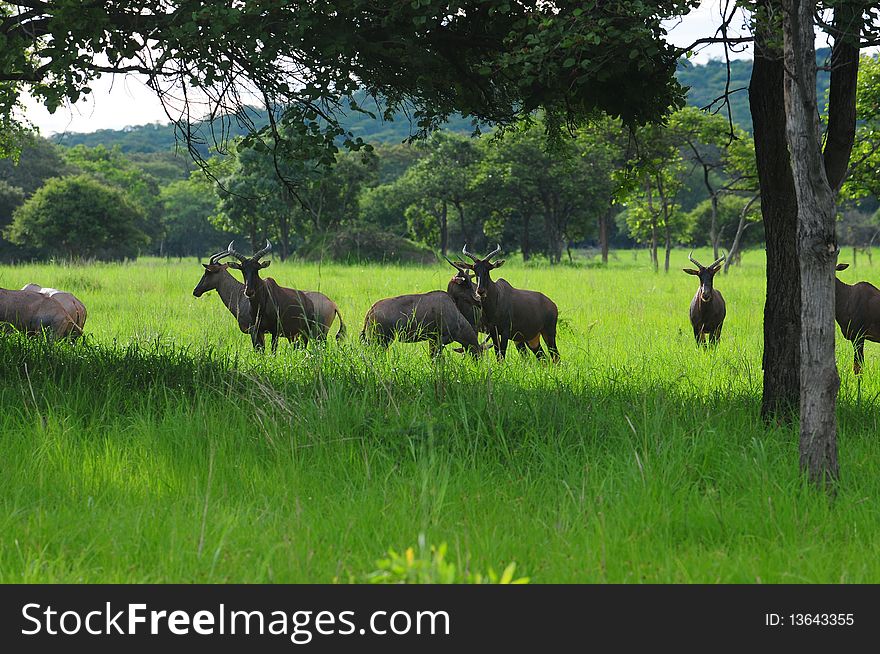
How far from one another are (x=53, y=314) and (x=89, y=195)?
53.1 metres

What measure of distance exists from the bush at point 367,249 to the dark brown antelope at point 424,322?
29.3 metres

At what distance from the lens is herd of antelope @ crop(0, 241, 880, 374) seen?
10156 millimetres

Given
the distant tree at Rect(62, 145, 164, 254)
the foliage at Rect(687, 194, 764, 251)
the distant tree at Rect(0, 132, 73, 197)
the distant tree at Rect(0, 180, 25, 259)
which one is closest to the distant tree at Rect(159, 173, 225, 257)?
the distant tree at Rect(62, 145, 164, 254)

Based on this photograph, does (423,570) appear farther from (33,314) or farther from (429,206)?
(429,206)

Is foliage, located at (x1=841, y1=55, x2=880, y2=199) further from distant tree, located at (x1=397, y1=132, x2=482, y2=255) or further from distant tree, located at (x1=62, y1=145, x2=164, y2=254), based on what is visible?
distant tree, located at (x1=62, y1=145, x2=164, y2=254)

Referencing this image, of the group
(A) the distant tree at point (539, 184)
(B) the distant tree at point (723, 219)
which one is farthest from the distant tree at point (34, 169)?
(B) the distant tree at point (723, 219)

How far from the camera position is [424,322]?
10.1 m

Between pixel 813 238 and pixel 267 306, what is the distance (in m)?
8.01

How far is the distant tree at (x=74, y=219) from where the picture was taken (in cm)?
5675

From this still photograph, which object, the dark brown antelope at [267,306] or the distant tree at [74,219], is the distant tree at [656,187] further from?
the distant tree at [74,219]

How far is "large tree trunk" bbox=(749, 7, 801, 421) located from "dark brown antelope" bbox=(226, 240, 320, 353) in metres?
6.15

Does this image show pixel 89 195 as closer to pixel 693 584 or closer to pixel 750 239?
pixel 750 239

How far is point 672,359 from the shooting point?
32.8 ft

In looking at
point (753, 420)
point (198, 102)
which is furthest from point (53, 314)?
point (753, 420)
